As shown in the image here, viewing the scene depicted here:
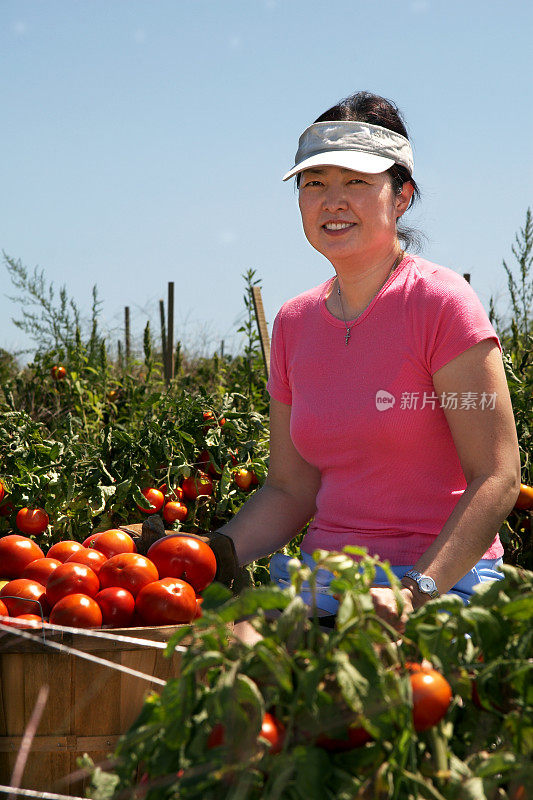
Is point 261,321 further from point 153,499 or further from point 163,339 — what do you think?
point 163,339

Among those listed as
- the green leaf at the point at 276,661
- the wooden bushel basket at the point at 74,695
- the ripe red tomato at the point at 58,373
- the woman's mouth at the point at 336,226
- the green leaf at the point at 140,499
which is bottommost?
the wooden bushel basket at the point at 74,695

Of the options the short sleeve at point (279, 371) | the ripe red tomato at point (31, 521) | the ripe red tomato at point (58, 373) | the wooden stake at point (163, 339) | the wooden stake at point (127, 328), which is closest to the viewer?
the short sleeve at point (279, 371)

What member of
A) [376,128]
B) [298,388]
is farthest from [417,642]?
[376,128]

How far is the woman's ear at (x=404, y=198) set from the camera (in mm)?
1984

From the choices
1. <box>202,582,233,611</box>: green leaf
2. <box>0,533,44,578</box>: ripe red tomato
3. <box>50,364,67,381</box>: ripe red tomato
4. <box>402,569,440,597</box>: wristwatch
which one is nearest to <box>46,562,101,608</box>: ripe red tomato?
<box>0,533,44,578</box>: ripe red tomato

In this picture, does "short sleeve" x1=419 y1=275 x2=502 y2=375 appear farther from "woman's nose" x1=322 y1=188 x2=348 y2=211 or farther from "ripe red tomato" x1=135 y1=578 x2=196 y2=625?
"ripe red tomato" x1=135 y1=578 x2=196 y2=625

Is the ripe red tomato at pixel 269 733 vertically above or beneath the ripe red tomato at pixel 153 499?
beneath

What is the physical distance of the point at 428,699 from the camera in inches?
32.8

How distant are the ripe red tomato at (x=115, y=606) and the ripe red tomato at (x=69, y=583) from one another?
3 cm

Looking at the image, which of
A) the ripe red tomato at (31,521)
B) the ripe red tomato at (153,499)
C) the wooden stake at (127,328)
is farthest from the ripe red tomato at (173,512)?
the wooden stake at (127,328)

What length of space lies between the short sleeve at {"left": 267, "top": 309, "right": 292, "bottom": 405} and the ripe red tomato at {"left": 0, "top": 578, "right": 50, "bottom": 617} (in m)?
0.79

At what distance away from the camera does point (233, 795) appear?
0.77 meters

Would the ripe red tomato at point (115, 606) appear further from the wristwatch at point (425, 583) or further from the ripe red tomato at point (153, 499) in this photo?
the ripe red tomato at point (153, 499)

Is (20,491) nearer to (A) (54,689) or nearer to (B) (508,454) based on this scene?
(A) (54,689)
